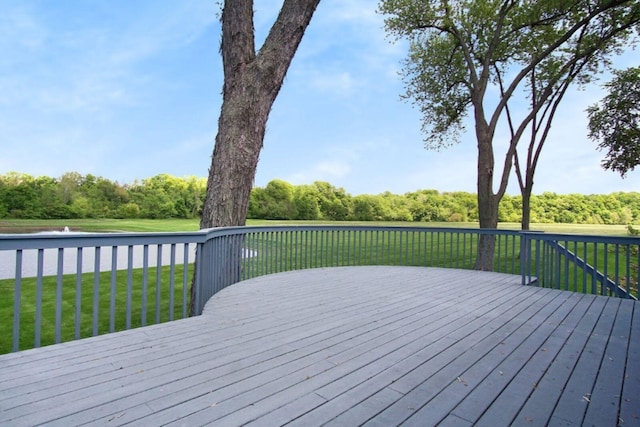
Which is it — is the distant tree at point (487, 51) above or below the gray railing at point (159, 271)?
above

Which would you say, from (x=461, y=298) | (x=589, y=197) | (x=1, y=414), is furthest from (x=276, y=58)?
(x=589, y=197)

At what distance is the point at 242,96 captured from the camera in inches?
203

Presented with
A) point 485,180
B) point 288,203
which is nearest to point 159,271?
point 485,180

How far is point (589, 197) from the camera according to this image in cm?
1917

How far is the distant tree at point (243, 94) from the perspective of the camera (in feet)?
16.8

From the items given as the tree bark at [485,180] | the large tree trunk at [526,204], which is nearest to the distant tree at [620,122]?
the large tree trunk at [526,204]

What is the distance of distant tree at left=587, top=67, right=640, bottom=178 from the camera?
9.88 metres

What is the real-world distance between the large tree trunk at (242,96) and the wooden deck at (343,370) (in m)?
1.92

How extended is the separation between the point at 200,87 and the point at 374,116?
40.5ft

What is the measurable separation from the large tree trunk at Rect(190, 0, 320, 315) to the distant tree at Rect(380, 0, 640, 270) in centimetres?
574

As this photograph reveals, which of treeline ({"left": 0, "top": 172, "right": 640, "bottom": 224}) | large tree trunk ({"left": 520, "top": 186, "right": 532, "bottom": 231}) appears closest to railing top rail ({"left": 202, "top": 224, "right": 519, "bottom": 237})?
large tree trunk ({"left": 520, "top": 186, "right": 532, "bottom": 231})

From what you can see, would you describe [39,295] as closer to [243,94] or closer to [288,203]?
[243,94]

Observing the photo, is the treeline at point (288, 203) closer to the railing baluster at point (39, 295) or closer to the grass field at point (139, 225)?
the grass field at point (139, 225)

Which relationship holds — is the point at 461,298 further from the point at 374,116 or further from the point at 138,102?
the point at 138,102
